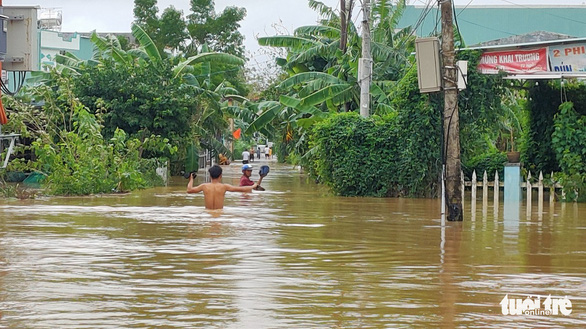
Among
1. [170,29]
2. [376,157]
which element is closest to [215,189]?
[376,157]

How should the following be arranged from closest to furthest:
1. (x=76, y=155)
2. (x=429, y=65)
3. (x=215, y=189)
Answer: (x=429, y=65) → (x=215, y=189) → (x=76, y=155)

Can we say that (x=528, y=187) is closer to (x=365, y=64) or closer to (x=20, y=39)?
(x=365, y=64)

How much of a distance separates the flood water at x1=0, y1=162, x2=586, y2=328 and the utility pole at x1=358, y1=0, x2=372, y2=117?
10432 millimetres

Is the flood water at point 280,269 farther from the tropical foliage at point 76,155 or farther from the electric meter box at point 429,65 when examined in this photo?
the tropical foliage at point 76,155

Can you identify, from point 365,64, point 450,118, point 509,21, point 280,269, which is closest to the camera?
point 280,269

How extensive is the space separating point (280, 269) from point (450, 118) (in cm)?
736

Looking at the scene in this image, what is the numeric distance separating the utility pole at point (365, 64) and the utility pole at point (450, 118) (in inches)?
473

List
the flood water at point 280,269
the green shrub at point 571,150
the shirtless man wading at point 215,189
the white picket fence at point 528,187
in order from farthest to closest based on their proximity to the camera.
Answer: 1. the green shrub at point 571,150
2. the white picket fence at point 528,187
3. the shirtless man wading at point 215,189
4. the flood water at point 280,269

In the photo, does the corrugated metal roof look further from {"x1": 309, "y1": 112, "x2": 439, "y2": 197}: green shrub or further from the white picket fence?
the white picket fence

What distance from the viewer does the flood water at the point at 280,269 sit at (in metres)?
7.87

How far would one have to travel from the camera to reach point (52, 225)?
16031 mm

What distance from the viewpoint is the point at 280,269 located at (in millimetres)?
10688

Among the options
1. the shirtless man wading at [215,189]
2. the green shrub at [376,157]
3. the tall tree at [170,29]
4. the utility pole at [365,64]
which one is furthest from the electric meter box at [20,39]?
the tall tree at [170,29]

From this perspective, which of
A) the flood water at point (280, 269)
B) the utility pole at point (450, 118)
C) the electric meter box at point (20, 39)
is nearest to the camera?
the flood water at point (280, 269)
